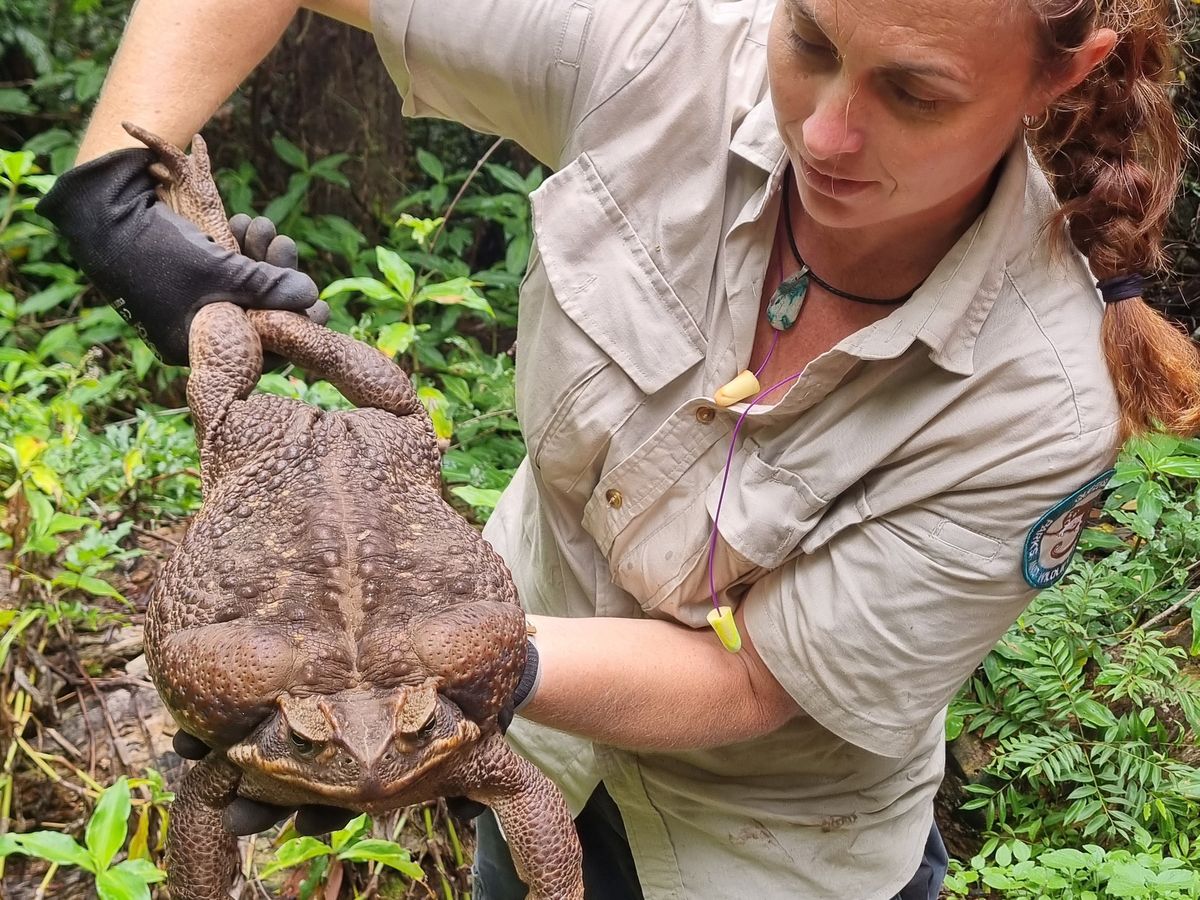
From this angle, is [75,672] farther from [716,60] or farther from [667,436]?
[716,60]

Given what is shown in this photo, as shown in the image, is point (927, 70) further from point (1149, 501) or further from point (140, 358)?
point (140, 358)

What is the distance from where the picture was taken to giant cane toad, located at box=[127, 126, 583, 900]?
1376 millimetres

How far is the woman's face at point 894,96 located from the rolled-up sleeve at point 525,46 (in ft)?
1.21

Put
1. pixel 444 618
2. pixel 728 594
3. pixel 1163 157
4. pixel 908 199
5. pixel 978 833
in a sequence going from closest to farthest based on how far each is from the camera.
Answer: pixel 444 618 → pixel 908 199 → pixel 1163 157 → pixel 728 594 → pixel 978 833

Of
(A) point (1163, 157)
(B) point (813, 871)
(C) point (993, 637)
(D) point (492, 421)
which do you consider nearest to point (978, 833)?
(B) point (813, 871)

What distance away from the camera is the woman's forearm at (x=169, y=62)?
78.2 inches

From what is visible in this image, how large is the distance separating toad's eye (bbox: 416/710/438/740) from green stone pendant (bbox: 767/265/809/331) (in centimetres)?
102

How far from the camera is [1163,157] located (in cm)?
182

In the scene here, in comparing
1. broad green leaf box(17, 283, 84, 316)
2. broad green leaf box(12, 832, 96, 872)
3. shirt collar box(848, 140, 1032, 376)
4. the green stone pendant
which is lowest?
broad green leaf box(17, 283, 84, 316)

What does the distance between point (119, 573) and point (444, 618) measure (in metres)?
2.71

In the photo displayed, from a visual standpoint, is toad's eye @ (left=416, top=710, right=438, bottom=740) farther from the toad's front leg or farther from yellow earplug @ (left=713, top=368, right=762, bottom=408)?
yellow earplug @ (left=713, top=368, right=762, bottom=408)

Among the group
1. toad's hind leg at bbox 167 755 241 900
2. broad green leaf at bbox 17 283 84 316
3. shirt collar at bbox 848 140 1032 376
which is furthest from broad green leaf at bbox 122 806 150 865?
broad green leaf at bbox 17 283 84 316

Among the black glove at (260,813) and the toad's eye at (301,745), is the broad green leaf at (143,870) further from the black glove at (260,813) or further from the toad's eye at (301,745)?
the toad's eye at (301,745)

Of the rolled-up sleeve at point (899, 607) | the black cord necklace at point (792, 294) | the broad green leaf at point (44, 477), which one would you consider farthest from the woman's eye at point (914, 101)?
the broad green leaf at point (44, 477)
